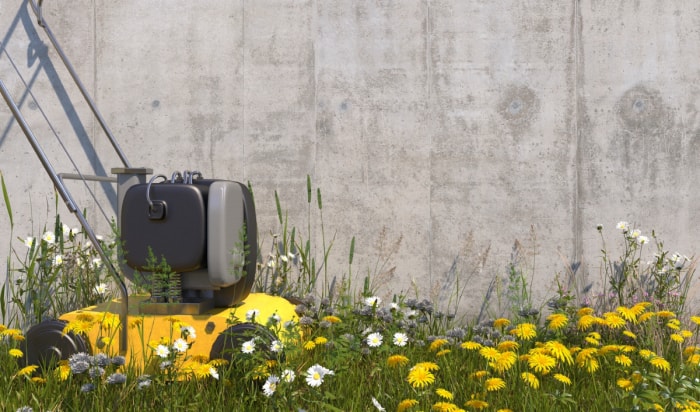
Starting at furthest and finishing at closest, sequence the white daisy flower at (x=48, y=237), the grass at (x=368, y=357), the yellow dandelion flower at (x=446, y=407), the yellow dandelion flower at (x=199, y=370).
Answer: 1. the white daisy flower at (x=48, y=237)
2. the yellow dandelion flower at (x=199, y=370)
3. the grass at (x=368, y=357)
4. the yellow dandelion flower at (x=446, y=407)

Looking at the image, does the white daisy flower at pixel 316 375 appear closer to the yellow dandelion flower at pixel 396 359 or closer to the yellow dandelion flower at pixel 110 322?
the yellow dandelion flower at pixel 396 359

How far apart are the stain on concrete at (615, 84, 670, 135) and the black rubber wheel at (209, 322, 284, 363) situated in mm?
2353

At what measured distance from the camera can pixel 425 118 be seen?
376cm

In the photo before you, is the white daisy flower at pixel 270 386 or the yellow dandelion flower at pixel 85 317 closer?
the white daisy flower at pixel 270 386

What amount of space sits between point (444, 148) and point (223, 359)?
1.79 m

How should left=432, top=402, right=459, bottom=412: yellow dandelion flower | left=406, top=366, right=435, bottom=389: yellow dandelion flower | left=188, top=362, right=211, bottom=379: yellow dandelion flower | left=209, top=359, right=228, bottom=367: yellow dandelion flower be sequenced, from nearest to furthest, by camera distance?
left=432, top=402, right=459, bottom=412: yellow dandelion flower → left=406, top=366, right=435, bottom=389: yellow dandelion flower → left=188, top=362, right=211, bottom=379: yellow dandelion flower → left=209, top=359, right=228, bottom=367: yellow dandelion flower

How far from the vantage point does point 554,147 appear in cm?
375

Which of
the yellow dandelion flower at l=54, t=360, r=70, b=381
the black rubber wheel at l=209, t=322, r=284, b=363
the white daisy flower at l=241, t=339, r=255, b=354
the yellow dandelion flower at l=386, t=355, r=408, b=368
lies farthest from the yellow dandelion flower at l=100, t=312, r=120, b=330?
the yellow dandelion flower at l=386, t=355, r=408, b=368

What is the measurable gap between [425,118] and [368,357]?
1.52 m

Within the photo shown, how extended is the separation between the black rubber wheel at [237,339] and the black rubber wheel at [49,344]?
0.51 m

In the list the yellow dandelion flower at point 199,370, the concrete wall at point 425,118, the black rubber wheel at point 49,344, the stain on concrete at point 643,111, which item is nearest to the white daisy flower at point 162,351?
the yellow dandelion flower at point 199,370

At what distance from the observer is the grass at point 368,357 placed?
2.11 m

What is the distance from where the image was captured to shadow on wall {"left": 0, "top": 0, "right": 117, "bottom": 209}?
376 centimetres

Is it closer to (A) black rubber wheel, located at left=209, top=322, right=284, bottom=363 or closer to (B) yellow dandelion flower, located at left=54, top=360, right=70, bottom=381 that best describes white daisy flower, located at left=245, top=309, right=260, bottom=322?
(A) black rubber wheel, located at left=209, top=322, right=284, bottom=363
